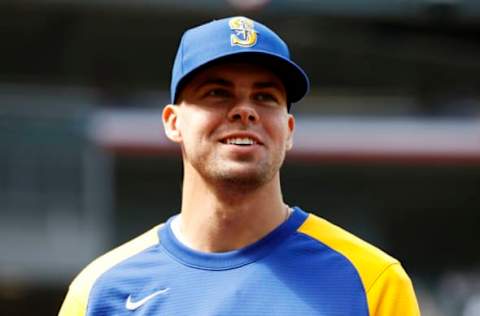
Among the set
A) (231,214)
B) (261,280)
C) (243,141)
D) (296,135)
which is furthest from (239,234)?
(296,135)

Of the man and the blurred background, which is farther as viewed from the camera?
the blurred background

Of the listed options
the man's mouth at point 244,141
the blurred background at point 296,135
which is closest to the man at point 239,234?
the man's mouth at point 244,141

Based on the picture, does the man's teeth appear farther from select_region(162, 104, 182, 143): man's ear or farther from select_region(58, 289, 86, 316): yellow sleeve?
select_region(58, 289, 86, 316): yellow sleeve

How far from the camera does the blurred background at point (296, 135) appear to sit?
15.9 m

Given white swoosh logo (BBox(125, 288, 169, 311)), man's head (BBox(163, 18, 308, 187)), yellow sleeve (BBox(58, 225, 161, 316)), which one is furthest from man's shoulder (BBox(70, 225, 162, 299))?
man's head (BBox(163, 18, 308, 187))

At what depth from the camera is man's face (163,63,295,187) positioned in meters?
2.97

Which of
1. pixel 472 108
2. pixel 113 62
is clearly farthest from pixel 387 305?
pixel 113 62

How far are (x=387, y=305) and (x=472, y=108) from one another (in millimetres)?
16151

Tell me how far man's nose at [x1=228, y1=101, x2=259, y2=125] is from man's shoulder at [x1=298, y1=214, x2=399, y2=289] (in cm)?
41

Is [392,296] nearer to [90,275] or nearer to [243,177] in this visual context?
[243,177]

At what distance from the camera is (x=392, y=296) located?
9.55ft

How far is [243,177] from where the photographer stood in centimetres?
297

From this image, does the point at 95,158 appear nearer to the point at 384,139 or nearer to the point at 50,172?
the point at 50,172

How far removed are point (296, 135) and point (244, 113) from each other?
46.7ft
